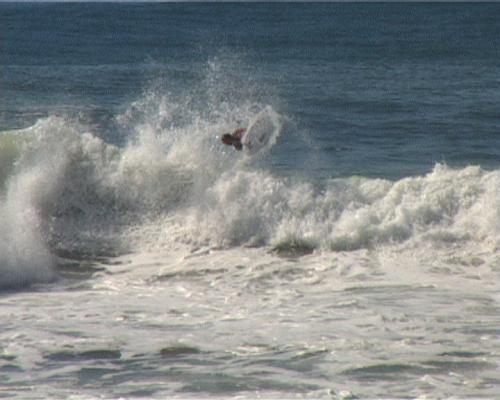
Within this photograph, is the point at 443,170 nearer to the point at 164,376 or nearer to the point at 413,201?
the point at 413,201

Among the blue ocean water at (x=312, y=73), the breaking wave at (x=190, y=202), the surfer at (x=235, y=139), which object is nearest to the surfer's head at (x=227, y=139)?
the surfer at (x=235, y=139)

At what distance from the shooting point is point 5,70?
113 ft

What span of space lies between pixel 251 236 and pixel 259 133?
6.66 feet

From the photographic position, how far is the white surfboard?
17969 millimetres

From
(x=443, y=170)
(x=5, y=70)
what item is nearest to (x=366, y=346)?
(x=443, y=170)

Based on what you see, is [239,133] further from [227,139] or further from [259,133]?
[227,139]

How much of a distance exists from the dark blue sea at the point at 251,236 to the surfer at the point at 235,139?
472mm

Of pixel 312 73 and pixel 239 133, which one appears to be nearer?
pixel 239 133

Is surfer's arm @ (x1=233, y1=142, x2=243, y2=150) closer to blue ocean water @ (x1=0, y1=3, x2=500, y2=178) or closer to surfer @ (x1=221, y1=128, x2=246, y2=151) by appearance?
surfer @ (x1=221, y1=128, x2=246, y2=151)

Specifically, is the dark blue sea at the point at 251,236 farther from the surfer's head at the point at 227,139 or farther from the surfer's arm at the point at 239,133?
the surfer's head at the point at 227,139

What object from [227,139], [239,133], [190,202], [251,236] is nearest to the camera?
[251,236]

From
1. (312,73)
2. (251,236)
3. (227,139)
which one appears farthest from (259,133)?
(312,73)

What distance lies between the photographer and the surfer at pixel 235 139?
56.5ft

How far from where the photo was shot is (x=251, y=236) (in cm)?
1684
